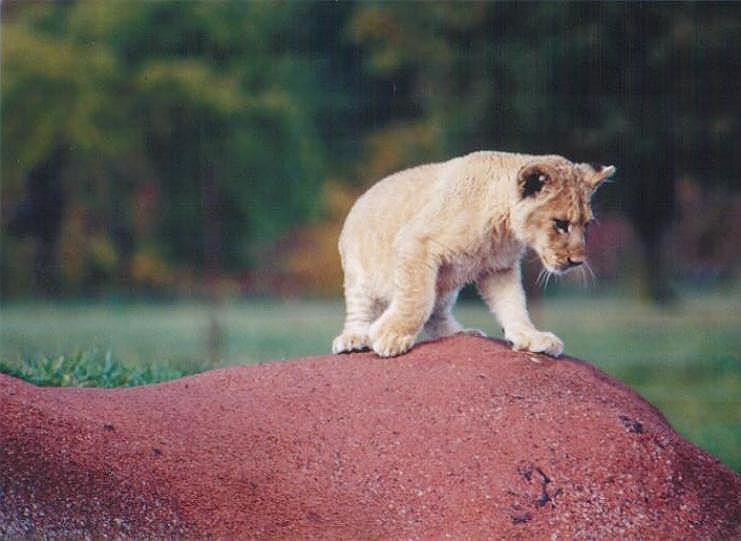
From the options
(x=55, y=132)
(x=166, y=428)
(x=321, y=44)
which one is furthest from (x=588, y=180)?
(x=321, y=44)

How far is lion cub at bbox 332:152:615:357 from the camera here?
25.9ft

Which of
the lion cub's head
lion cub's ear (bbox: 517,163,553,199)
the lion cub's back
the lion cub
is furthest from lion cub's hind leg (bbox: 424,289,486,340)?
lion cub's ear (bbox: 517,163,553,199)

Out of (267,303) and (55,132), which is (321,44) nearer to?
(267,303)

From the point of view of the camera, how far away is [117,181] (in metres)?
31.7

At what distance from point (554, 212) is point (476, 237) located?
22.2 inches

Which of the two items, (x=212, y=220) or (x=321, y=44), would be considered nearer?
(x=212, y=220)

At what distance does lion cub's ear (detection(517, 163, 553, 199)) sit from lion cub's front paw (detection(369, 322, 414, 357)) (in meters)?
1.23

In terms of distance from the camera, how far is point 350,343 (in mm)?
8688

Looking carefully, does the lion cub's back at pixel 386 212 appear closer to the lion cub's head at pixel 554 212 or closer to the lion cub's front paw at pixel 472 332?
the lion cub's front paw at pixel 472 332

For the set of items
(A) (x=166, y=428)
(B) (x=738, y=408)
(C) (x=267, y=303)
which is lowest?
(C) (x=267, y=303)

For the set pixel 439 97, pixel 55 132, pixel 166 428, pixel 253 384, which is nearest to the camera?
pixel 166 428

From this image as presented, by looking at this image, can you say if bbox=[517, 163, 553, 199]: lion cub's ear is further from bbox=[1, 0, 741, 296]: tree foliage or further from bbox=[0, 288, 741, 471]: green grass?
bbox=[1, 0, 741, 296]: tree foliage

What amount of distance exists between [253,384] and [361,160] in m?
28.9

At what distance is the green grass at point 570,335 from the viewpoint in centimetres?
1939
